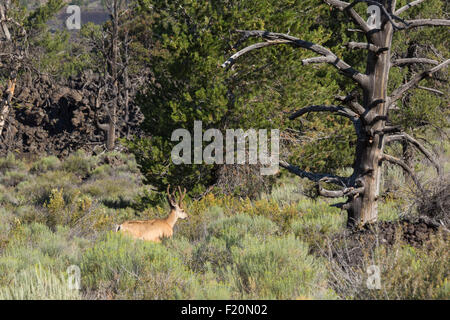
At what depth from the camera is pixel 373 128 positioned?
5301 millimetres

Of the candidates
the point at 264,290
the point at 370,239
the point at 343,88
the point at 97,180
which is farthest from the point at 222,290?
the point at 97,180

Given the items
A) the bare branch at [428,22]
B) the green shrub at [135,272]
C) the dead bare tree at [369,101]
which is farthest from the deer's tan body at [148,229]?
the bare branch at [428,22]

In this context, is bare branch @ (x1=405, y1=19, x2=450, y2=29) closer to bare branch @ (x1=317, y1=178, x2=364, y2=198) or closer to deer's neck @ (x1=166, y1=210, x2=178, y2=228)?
bare branch @ (x1=317, y1=178, x2=364, y2=198)

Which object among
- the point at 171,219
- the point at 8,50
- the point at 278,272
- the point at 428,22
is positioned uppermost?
→ the point at 8,50

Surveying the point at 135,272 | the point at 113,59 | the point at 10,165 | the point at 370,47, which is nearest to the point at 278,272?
the point at 135,272

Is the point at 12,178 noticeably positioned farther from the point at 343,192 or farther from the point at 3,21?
the point at 343,192

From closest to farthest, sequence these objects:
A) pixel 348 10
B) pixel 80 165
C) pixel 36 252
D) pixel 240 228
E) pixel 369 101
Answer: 1. pixel 348 10
2. pixel 369 101
3. pixel 36 252
4. pixel 240 228
5. pixel 80 165

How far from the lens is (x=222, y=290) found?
400cm

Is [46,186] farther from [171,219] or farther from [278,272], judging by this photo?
[278,272]

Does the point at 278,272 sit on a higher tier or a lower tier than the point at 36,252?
higher

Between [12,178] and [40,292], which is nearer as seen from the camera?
[40,292]

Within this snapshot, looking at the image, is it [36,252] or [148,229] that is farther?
[148,229]

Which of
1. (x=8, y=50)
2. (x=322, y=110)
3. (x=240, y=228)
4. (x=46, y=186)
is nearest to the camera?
(x=322, y=110)

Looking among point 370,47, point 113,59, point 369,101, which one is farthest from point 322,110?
point 113,59
